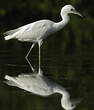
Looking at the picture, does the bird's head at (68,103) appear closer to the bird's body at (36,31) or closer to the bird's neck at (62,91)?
the bird's neck at (62,91)

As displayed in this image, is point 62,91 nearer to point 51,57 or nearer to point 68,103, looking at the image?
point 68,103

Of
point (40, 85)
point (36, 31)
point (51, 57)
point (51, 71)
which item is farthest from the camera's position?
point (51, 57)

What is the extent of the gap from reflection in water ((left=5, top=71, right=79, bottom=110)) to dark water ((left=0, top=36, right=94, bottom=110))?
13cm

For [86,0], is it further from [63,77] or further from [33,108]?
[33,108]

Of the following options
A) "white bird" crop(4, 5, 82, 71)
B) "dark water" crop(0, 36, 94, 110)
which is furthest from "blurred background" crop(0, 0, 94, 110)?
"white bird" crop(4, 5, 82, 71)

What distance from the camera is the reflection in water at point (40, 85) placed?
9.24 metres

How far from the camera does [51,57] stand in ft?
49.9

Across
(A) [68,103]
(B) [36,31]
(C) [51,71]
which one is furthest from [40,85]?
(B) [36,31]

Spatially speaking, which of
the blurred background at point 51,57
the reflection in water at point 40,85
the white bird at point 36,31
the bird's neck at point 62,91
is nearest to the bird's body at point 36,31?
the white bird at point 36,31

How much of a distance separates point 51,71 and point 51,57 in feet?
8.84

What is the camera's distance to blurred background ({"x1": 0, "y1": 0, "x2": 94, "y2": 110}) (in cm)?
938

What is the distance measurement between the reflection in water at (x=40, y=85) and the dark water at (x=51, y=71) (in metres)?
0.13

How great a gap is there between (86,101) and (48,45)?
10.4m

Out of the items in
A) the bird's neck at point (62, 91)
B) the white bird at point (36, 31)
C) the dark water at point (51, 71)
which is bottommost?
the dark water at point (51, 71)
